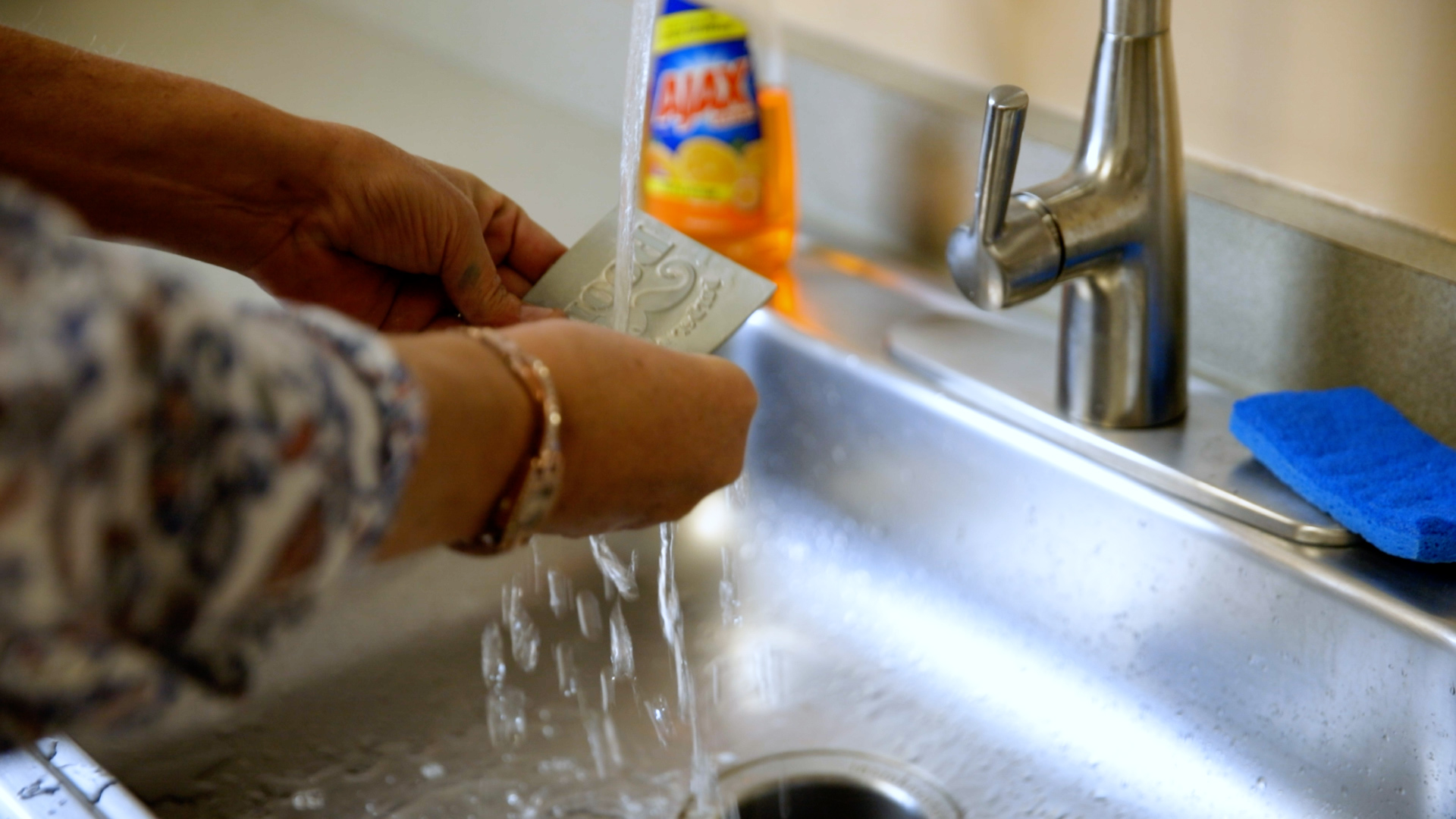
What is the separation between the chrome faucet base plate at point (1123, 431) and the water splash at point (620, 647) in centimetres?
23

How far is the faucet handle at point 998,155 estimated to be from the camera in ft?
1.93

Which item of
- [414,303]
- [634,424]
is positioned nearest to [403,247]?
[414,303]

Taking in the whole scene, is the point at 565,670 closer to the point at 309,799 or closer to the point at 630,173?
the point at 309,799

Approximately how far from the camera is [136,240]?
62 centimetres

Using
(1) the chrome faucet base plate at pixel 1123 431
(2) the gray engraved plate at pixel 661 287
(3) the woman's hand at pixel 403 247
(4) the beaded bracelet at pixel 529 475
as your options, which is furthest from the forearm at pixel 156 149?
(1) the chrome faucet base plate at pixel 1123 431

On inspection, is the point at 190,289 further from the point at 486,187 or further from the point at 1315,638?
the point at 1315,638

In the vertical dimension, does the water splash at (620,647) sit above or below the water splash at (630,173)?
below

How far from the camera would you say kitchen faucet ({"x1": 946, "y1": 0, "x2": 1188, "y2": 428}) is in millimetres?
625

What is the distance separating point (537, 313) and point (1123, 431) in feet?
1.00

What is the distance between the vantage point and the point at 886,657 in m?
0.77

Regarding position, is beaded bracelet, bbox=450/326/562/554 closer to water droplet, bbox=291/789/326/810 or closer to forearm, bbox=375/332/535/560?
forearm, bbox=375/332/535/560

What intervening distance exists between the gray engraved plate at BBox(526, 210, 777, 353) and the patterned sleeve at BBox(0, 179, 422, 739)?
0.93 feet

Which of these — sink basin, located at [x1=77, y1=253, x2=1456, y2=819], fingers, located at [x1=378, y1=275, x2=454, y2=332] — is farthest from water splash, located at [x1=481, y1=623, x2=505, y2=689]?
fingers, located at [x1=378, y1=275, x2=454, y2=332]

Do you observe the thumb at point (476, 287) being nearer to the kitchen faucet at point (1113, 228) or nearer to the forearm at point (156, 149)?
the forearm at point (156, 149)
